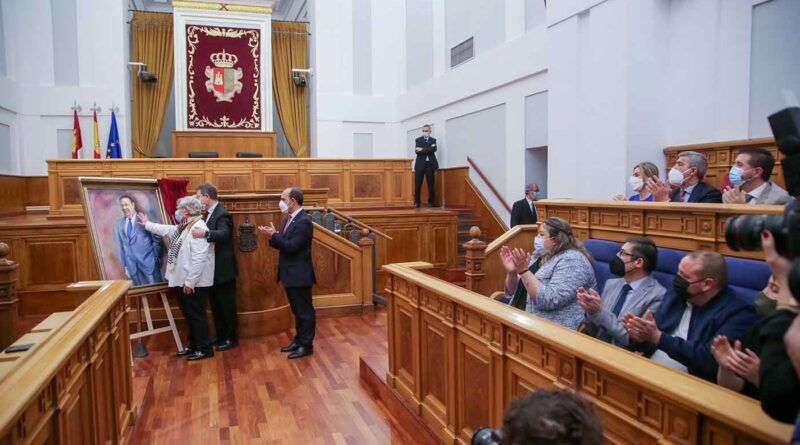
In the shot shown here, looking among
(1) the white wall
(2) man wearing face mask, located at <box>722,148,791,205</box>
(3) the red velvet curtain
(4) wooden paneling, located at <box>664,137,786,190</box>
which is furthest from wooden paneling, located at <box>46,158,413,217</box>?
(2) man wearing face mask, located at <box>722,148,791,205</box>

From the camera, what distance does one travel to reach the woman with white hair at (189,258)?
457cm

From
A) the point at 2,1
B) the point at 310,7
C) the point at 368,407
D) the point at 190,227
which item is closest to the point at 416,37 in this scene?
the point at 310,7

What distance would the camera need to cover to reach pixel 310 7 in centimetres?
1312

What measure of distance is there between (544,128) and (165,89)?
8795 mm

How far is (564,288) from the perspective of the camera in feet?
9.36

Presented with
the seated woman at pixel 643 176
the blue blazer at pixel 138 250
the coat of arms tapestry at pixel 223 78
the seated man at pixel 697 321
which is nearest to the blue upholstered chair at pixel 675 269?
the seated man at pixel 697 321

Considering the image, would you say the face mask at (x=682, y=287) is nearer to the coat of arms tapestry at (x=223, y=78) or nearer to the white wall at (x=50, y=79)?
the coat of arms tapestry at (x=223, y=78)

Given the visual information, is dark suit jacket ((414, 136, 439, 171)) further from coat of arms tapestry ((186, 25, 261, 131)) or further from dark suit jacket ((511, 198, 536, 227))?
coat of arms tapestry ((186, 25, 261, 131))

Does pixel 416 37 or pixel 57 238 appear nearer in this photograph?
pixel 57 238

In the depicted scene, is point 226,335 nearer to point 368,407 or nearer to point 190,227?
point 190,227

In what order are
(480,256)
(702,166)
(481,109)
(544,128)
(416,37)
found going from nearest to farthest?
1. (702,166)
2. (480,256)
3. (544,128)
4. (481,109)
5. (416,37)

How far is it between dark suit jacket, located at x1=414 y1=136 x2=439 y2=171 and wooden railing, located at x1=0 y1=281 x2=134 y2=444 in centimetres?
767

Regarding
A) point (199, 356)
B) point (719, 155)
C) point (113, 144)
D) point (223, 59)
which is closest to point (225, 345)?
point (199, 356)

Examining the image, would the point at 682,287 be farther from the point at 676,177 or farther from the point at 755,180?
the point at 676,177
